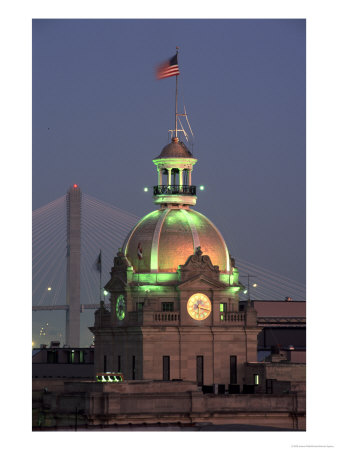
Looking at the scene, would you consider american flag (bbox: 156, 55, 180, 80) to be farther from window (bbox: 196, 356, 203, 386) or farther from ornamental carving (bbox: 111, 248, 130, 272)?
window (bbox: 196, 356, 203, 386)

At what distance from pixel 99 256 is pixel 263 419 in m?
31.6

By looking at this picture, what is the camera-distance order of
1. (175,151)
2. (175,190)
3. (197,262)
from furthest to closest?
(175,190) → (175,151) → (197,262)

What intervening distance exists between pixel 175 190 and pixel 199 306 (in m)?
11.7

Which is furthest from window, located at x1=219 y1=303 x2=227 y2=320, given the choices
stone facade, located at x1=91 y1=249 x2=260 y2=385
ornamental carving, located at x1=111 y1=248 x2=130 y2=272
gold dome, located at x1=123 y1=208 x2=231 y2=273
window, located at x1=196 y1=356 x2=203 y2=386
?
ornamental carving, located at x1=111 y1=248 x2=130 y2=272

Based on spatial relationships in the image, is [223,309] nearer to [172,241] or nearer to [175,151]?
[172,241]

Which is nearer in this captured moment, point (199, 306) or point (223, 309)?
point (199, 306)

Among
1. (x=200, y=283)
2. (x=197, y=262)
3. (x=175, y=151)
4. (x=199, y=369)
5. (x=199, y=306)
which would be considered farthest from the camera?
(x=175, y=151)

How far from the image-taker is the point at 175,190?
18388cm

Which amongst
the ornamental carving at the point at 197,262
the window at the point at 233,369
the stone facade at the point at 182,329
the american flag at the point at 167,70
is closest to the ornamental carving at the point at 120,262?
the stone facade at the point at 182,329

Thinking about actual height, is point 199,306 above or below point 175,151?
below

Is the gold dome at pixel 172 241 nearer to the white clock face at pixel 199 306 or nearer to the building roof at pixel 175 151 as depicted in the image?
the white clock face at pixel 199 306

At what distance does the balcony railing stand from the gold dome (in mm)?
1840

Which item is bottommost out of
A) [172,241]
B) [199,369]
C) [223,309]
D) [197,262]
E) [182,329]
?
[199,369]

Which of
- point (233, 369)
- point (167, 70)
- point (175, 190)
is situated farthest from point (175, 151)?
point (233, 369)
